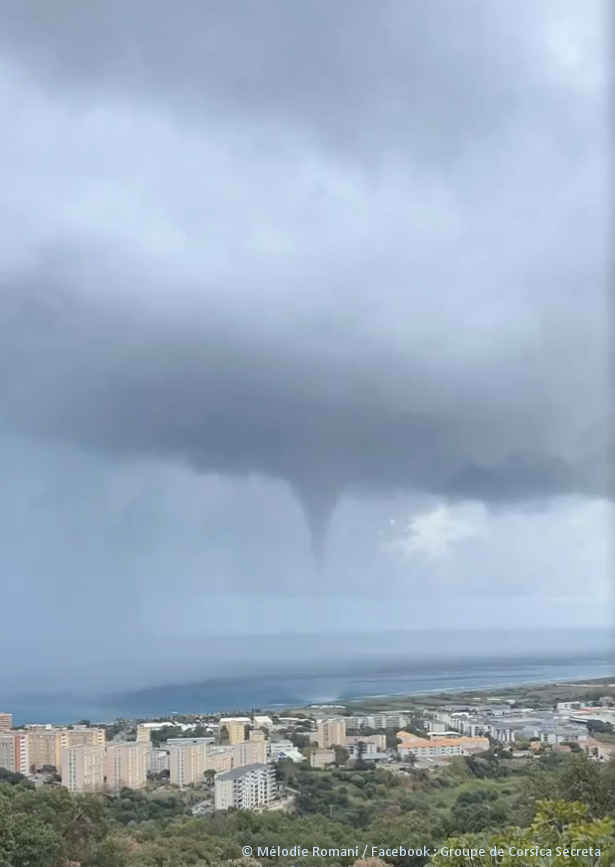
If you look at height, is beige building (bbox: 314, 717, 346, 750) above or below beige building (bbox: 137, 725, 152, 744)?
above

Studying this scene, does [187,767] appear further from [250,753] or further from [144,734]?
[144,734]

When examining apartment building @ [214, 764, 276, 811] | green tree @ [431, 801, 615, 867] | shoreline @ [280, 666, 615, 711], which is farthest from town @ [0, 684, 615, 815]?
green tree @ [431, 801, 615, 867]

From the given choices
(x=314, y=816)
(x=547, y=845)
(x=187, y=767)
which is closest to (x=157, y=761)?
(x=187, y=767)

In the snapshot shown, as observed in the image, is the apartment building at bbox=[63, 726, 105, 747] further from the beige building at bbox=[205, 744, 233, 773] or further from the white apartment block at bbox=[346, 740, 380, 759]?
the white apartment block at bbox=[346, 740, 380, 759]

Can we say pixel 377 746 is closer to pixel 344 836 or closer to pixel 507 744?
pixel 507 744

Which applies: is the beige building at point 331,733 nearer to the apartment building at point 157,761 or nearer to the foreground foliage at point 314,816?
the foreground foliage at point 314,816

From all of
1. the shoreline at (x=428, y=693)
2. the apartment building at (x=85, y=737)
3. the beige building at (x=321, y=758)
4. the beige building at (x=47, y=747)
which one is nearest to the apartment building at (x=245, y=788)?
the beige building at (x=321, y=758)

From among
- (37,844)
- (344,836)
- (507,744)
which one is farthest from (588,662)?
(37,844)
